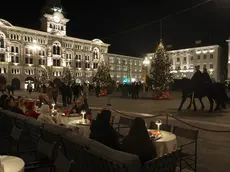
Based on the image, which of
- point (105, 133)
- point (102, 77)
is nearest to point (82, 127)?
point (105, 133)

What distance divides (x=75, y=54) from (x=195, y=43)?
134 ft

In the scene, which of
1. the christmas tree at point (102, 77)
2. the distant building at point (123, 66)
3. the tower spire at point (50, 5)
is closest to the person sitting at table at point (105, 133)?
the christmas tree at point (102, 77)

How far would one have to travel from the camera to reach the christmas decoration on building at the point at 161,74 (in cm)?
2508

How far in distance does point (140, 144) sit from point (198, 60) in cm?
7673

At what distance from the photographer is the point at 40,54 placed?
63.2 meters

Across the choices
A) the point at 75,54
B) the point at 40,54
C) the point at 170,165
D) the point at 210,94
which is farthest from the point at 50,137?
the point at 75,54

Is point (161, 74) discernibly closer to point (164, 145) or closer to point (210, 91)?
point (210, 91)

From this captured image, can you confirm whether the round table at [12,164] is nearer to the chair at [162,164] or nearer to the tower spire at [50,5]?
the chair at [162,164]

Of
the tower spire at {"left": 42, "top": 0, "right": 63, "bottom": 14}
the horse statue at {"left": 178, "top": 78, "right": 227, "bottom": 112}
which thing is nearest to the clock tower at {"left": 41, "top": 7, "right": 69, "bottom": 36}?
the tower spire at {"left": 42, "top": 0, "right": 63, "bottom": 14}

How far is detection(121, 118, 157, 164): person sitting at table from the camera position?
138 inches

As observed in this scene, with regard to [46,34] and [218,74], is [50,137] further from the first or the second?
[218,74]

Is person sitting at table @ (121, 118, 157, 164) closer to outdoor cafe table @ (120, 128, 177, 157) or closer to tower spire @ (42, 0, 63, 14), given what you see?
outdoor cafe table @ (120, 128, 177, 157)

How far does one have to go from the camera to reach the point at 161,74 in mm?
25406

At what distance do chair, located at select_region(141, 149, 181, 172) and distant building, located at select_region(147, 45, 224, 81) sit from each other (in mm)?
69685
